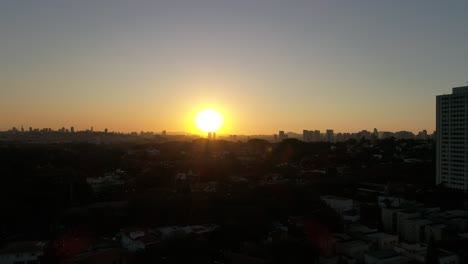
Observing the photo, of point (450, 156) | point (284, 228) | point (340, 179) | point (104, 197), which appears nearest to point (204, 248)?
point (284, 228)

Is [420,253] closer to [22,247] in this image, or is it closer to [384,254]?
[384,254]

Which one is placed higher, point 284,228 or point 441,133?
point 441,133

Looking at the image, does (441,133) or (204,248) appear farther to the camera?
(441,133)

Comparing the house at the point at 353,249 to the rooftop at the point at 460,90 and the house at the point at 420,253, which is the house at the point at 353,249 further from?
the rooftop at the point at 460,90

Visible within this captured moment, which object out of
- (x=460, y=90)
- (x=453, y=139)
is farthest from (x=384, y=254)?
(x=460, y=90)

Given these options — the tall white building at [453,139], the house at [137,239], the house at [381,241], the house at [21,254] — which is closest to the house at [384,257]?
the house at [381,241]

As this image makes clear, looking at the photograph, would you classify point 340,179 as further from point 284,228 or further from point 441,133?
point 284,228
